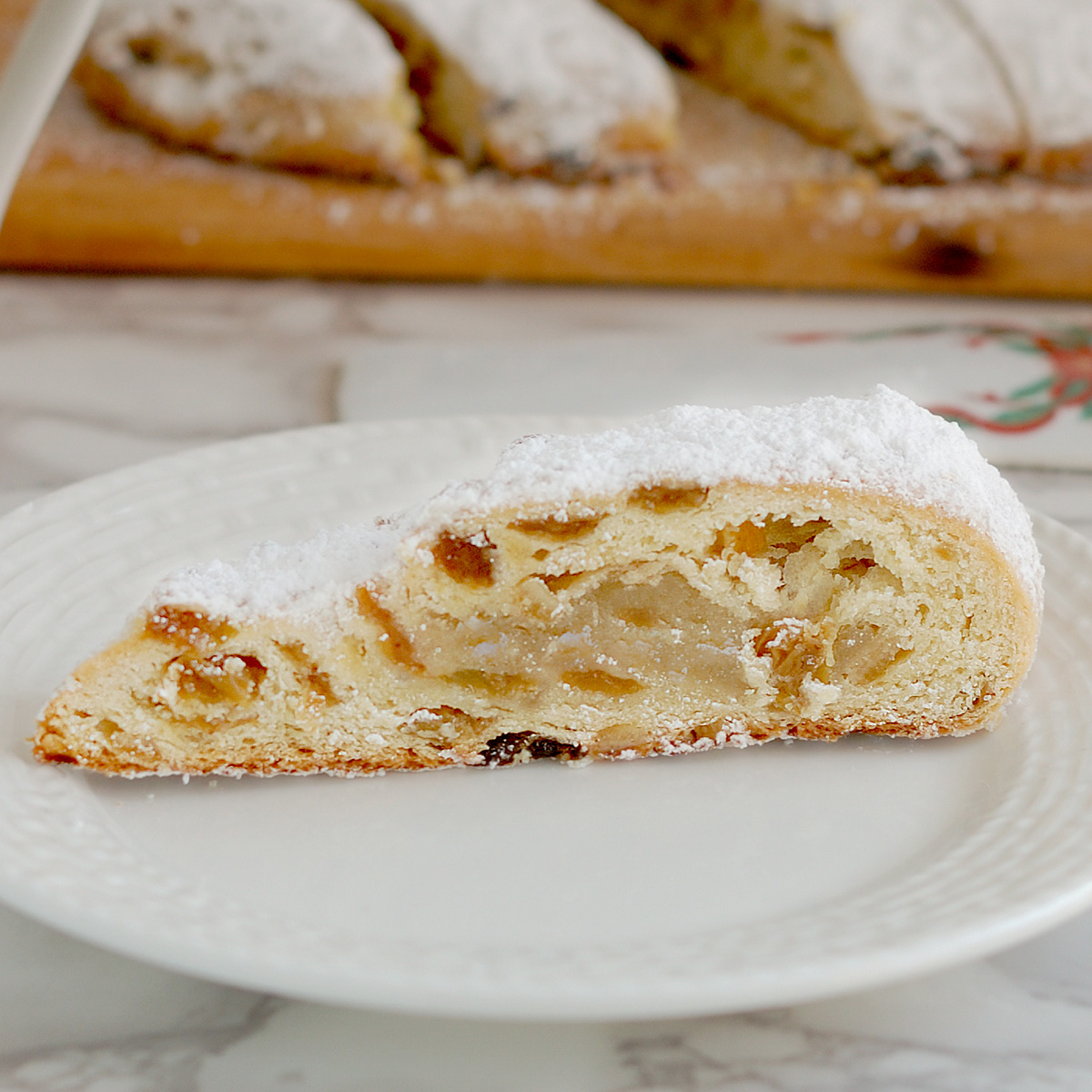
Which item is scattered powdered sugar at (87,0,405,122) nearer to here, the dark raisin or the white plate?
the white plate

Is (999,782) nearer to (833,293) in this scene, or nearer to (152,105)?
(833,293)

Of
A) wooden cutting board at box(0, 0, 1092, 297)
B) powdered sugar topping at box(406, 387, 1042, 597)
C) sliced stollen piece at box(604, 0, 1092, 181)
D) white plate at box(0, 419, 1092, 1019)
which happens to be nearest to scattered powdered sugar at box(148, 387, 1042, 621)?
powdered sugar topping at box(406, 387, 1042, 597)

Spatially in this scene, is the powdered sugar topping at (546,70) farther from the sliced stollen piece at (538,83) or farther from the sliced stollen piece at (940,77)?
the sliced stollen piece at (940,77)

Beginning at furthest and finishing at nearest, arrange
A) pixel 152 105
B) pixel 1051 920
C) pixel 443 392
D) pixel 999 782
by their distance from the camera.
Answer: pixel 152 105
pixel 443 392
pixel 999 782
pixel 1051 920

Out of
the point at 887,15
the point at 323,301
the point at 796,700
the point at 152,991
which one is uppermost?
the point at 887,15

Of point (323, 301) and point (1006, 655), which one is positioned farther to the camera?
point (323, 301)

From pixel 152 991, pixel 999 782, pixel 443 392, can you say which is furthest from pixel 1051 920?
pixel 443 392
